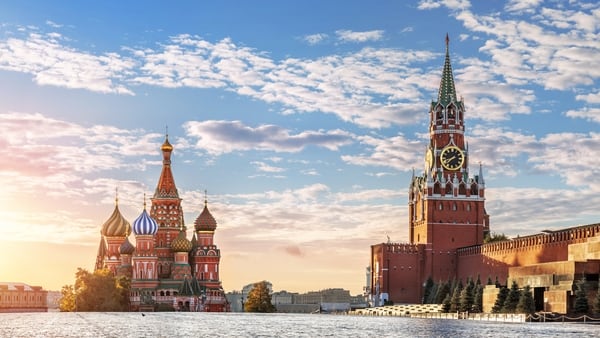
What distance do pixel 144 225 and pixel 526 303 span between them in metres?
60.1

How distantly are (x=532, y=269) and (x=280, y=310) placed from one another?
6711 cm

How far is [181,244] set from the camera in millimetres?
120750

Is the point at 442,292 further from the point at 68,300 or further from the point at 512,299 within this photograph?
the point at 68,300

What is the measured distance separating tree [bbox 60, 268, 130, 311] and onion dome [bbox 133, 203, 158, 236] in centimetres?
736

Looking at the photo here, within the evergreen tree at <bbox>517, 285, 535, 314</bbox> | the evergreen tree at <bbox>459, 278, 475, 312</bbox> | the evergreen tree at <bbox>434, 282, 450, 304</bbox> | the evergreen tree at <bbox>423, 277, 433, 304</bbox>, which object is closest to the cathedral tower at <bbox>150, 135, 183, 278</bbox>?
the evergreen tree at <bbox>423, 277, 433, 304</bbox>

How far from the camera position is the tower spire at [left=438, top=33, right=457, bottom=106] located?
123 metres

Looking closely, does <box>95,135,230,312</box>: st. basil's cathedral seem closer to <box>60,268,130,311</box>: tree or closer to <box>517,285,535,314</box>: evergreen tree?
<box>60,268,130,311</box>: tree

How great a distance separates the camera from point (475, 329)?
55.7 m

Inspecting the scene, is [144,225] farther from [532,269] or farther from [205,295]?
[532,269]

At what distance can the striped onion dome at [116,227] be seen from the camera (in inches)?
5054

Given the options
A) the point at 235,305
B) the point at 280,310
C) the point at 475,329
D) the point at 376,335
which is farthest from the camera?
the point at 235,305

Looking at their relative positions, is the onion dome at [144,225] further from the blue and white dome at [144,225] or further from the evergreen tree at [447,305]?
the evergreen tree at [447,305]

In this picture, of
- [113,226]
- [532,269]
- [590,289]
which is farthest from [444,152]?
[590,289]

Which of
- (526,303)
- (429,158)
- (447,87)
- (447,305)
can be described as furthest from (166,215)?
(526,303)
